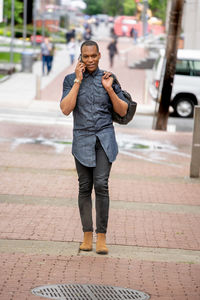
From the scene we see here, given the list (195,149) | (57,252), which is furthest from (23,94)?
(57,252)

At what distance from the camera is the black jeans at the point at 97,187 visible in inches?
256

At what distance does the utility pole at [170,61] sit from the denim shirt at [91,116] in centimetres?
1285

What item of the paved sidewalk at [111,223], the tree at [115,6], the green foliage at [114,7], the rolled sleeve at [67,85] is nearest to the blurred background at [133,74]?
the paved sidewalk at [111,223]

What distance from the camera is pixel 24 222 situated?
312 inches

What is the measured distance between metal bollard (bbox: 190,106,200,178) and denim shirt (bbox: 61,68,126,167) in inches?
188

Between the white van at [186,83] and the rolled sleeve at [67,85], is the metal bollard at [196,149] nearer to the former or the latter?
the rolled sleeve at [67,85]

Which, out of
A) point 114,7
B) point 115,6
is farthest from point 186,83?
point 114,7

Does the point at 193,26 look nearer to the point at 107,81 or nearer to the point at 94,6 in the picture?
the point at 107,81

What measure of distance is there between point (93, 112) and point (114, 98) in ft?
0.73

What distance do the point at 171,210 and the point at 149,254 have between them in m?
2.15

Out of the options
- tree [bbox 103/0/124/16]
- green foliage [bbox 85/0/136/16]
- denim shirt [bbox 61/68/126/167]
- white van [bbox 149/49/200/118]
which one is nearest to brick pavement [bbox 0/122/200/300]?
denim shirt [bbox 61/68/126/167]

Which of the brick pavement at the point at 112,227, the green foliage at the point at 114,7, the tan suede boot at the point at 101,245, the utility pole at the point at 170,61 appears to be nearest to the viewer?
the brick pavement at the point at 112,227

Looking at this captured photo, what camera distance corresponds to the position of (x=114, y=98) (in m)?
6.37

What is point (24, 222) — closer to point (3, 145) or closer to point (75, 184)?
point (75, 184)
